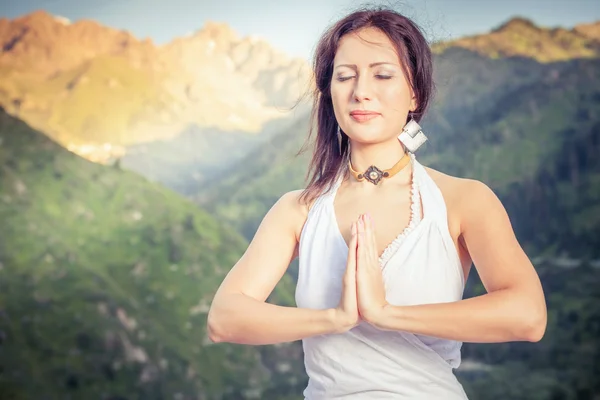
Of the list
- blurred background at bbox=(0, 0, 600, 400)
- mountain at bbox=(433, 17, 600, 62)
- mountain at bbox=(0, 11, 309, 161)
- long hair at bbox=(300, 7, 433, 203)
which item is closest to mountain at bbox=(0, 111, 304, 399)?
blurred background at bbox=(0, 0, 600, 400)

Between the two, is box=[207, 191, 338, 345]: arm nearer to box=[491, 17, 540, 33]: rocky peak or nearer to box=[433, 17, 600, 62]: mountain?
box=[433, 17, 600, 62]: mountain

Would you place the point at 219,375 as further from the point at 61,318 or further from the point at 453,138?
the point at 453,138

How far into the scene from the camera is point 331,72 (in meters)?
1.62

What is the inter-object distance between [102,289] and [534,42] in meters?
3.33

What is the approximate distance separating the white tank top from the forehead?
0.80ft

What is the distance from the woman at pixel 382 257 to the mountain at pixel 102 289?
3.69m

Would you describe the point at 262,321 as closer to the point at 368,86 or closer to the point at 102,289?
the point at 368,86

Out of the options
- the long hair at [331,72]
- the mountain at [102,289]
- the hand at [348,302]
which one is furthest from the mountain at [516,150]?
the hand at [348,302]

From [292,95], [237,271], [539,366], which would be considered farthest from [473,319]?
[292,95]

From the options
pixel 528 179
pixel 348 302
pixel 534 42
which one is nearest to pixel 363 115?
pixel 348 302

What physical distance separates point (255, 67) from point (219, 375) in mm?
2193

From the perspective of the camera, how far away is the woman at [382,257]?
1.38m

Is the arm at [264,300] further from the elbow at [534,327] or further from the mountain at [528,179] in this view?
the mountain at [528,179]

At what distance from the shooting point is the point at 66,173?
5.45 meters
